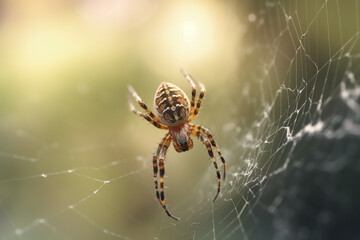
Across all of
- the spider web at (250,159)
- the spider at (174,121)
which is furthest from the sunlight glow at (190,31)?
the spider at (174,121)

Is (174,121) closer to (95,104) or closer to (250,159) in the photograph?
(250,159)

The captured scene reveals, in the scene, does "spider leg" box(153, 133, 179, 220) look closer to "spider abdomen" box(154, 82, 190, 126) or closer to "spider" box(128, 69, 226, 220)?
"spider" box(128, 69, 226, 220)

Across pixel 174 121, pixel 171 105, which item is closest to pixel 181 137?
pixel 174 121

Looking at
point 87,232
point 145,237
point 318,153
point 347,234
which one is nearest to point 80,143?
point 87,232

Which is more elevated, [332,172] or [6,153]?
[6,153]

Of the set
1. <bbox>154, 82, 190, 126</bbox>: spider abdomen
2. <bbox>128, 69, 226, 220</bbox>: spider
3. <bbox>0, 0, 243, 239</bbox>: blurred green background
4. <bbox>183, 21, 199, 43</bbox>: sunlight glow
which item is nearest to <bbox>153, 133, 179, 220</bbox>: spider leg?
<bbox>128, 69, 226, 220</bbox>: spider

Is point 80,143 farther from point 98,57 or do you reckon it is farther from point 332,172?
point 332,172
